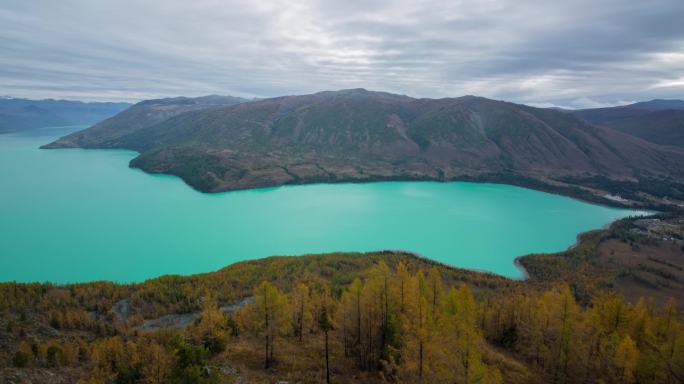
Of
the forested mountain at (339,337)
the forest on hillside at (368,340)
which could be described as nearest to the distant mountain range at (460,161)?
the forested mountain at (339,337)

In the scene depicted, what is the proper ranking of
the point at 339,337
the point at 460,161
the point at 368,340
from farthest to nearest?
1. the point at 460,161
2. the point at 339,337
3. the point at 368,340

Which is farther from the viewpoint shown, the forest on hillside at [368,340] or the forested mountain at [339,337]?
the forested mountain at [339,337]

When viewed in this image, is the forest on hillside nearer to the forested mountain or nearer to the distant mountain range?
the forested mountain

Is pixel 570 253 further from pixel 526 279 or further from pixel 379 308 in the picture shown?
pixel 379 308

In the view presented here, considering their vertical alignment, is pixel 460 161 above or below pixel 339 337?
above

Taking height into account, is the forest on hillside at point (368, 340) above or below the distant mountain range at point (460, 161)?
below

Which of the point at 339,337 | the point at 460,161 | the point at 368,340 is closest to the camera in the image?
the point at 368,340

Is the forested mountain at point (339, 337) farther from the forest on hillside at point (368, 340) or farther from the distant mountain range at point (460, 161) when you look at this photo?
the distant mountain range at point (460, 161)

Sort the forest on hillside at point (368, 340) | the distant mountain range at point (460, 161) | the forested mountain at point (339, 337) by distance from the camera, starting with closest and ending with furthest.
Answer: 1. the forest on hillside at point (368, 340)
2. the forested mountain at point (339, 337)
3. the distant mountain range at point (460, 161)

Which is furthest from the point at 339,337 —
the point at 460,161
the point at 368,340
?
the point at 460,161

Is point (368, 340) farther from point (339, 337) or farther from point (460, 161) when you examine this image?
point (460, 161)
